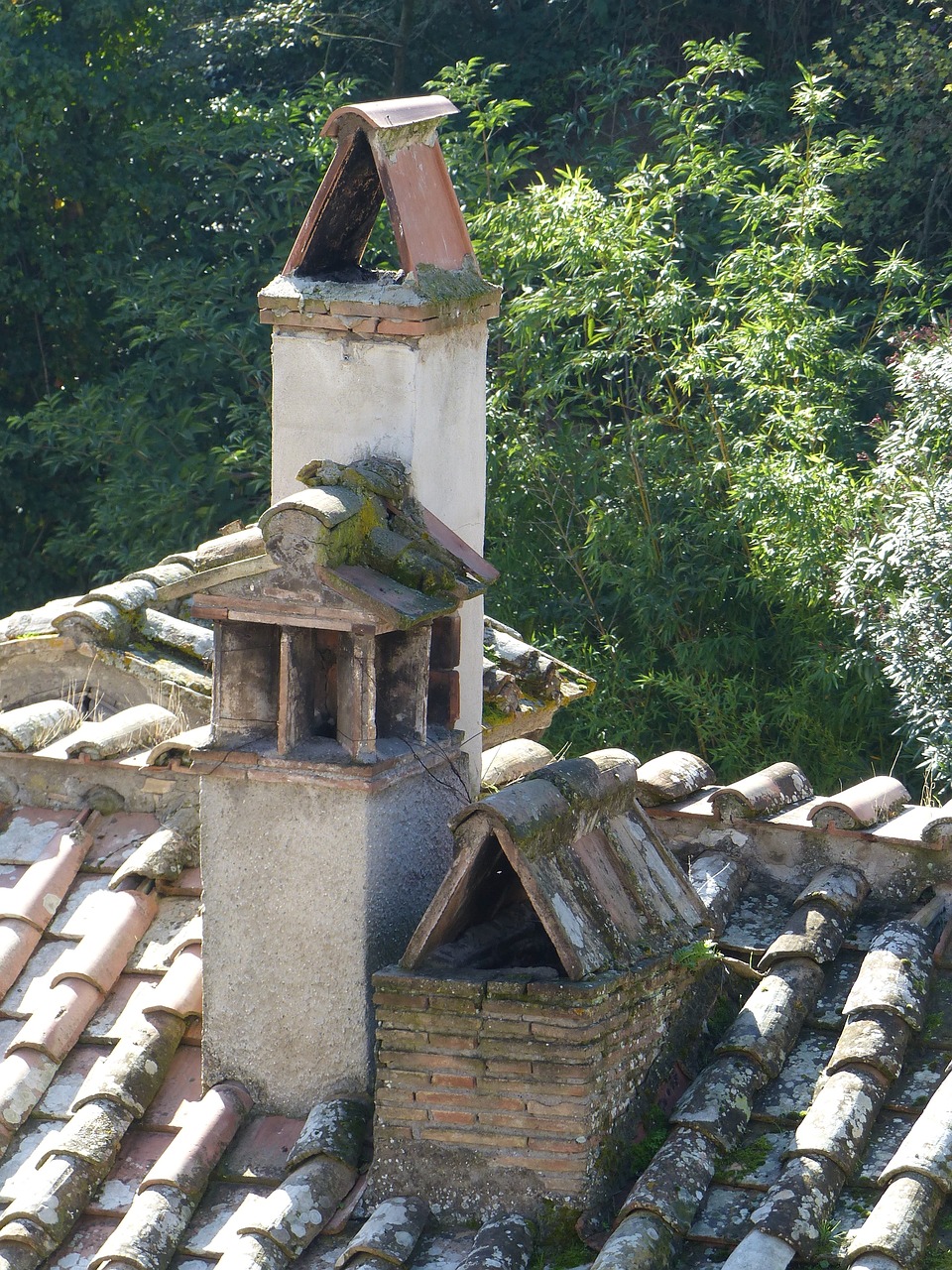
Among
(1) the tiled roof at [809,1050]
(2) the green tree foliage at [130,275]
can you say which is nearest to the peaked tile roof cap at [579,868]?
(1) the tiled roof at [809,1050]

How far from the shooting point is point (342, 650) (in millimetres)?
4066

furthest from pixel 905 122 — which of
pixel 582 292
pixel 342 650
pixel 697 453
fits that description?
pixel 342 650

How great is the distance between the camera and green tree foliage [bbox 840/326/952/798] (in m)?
10.1

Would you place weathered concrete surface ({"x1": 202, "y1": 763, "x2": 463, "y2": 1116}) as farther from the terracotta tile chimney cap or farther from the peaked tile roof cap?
the terracotta tile chimney cap

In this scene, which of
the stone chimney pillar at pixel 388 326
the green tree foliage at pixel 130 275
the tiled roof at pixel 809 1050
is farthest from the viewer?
the green tree foliage at pixel 130 275

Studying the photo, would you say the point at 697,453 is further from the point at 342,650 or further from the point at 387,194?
the point at 342,650

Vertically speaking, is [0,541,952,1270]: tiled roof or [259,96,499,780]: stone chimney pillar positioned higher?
[259,96,499,780]: stone chimney pillar

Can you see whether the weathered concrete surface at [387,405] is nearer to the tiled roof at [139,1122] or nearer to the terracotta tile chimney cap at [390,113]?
the terracotta tile chimney cap at [390,113]

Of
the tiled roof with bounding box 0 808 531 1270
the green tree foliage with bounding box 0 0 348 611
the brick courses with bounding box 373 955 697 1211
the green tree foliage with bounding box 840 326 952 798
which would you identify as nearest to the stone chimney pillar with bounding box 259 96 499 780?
the brick courses with bounding box 373 955 697 1211

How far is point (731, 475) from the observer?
11945 millimetres

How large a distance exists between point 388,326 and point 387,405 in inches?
7.8

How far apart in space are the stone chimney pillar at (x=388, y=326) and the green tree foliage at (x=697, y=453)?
22.4 ft

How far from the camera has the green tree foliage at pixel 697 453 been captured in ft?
38.2

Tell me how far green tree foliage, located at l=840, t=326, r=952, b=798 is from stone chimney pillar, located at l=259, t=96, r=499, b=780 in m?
5.92
